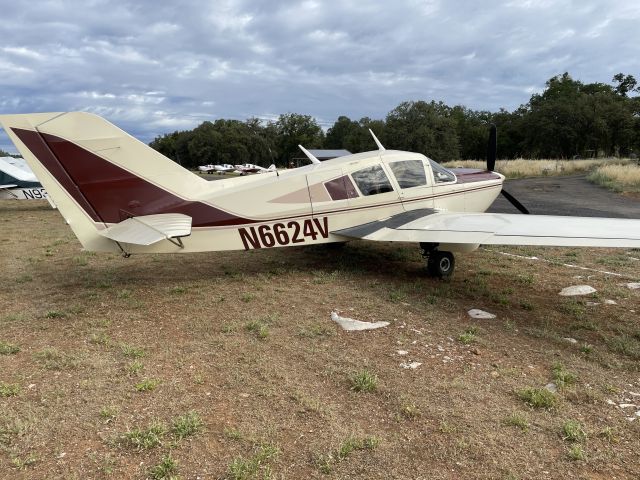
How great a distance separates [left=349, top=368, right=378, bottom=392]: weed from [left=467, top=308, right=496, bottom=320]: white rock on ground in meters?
2.26

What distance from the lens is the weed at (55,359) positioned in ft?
13.3

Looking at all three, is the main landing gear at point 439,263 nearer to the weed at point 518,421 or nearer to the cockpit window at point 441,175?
the cockpit window at point 441,175

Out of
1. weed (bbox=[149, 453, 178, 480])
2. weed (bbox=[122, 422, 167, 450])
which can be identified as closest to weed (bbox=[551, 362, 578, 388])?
weed (bbox=[149, 453, 178, 480])

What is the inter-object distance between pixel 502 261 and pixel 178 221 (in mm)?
6387

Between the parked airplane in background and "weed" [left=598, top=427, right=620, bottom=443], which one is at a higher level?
the parked airplane in background

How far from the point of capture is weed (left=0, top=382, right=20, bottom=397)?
3551 mm

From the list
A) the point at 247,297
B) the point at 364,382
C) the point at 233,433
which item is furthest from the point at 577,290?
the point at 233,433

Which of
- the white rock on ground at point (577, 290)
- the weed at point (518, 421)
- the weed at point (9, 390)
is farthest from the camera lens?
the white rock on ground at point (577, 290)

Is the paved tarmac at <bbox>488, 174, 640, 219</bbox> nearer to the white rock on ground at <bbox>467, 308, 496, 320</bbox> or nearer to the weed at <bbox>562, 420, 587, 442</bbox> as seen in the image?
the white rock on ground at <bbox>467, 308, 496, 320</bbox>

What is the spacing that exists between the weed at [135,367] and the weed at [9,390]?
87 centimetres

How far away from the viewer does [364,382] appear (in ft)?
12.2

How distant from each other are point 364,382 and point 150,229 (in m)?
3.63

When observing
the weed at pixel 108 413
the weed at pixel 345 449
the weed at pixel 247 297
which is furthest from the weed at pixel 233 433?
the weed at pixel 247 297

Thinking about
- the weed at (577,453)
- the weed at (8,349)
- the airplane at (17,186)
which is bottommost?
the weed at (577,453)
